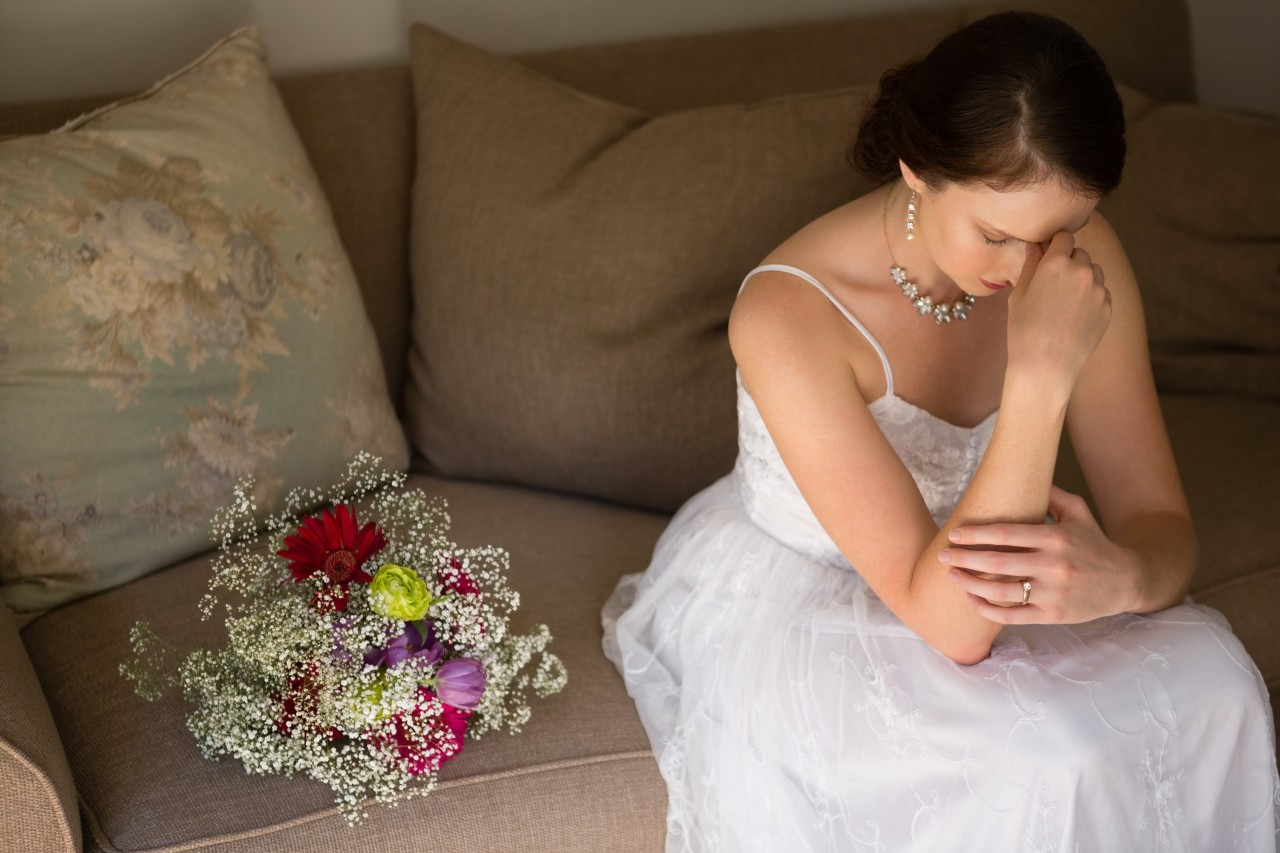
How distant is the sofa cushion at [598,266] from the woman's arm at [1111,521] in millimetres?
526

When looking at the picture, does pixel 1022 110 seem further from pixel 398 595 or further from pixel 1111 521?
pixel 398 595

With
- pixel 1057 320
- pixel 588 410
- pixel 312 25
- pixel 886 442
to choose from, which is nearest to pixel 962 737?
pixel 886 442

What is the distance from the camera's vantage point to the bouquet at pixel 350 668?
1.31 m

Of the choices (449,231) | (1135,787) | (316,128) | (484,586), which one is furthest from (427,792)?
(316,128)

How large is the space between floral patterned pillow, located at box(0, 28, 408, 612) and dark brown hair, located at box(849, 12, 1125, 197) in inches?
38.4

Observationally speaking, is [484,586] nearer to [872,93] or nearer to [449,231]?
[449,231]

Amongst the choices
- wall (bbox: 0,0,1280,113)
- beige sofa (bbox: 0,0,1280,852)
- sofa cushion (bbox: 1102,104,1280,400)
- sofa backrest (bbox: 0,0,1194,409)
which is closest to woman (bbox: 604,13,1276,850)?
beige sofa (bbox: 0,0,1280,852)

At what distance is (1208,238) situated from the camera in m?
2.10

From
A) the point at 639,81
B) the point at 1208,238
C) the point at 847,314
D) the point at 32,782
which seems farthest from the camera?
the point at 639,81

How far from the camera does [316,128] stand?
2.08m

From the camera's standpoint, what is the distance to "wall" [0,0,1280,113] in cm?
211

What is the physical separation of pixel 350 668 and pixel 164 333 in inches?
24.8

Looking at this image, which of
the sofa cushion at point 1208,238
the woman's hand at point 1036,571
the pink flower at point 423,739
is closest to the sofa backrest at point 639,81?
the sofa cushion at point 1208,238

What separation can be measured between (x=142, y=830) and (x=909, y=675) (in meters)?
0.81
